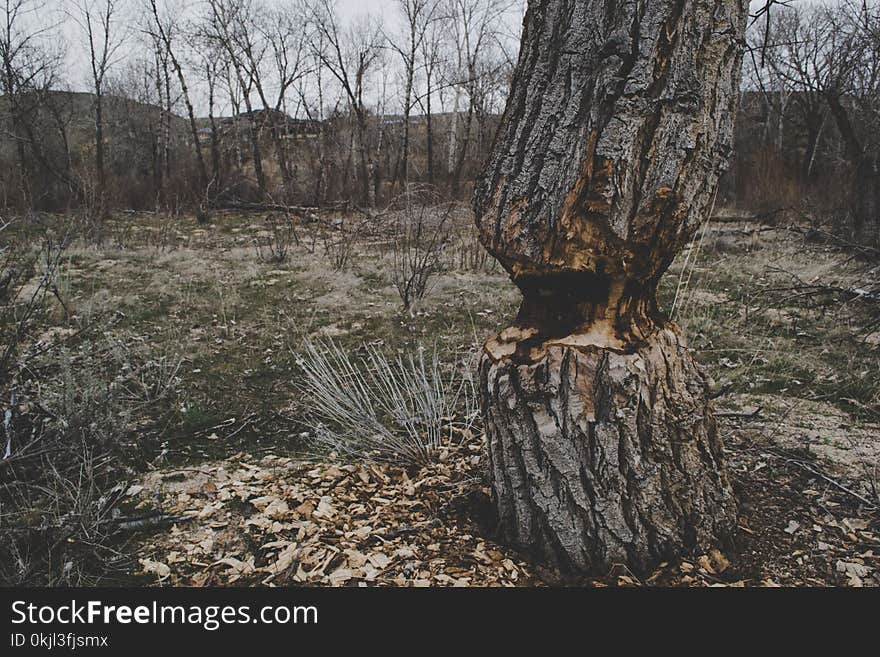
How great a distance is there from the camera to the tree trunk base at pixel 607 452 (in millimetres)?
1638

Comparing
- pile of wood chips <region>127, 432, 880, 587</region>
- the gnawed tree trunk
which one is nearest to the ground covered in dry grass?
pile of wood chips <region>127, 432, 880, 587</region>

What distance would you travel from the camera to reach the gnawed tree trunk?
57.8 inches

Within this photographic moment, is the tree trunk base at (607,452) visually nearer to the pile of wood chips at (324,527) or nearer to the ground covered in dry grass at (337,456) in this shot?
the ground covered in dry grass at (337,456)

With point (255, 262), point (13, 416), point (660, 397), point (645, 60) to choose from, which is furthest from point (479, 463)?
point (255, 262)

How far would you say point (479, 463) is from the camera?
2414mm

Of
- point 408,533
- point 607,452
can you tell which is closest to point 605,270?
point 607,452

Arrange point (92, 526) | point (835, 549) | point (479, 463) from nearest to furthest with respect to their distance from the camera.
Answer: point (835, 549) → point (92, 526) → point (479, 463)

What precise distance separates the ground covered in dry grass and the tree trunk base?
0.29ft

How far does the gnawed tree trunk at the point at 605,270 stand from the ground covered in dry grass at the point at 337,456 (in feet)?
0.61

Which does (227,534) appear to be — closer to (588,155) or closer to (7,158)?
(588,155)

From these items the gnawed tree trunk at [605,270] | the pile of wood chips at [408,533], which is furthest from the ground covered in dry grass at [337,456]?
the gnawed tree trunk at [605,270]

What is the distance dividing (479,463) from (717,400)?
151cm

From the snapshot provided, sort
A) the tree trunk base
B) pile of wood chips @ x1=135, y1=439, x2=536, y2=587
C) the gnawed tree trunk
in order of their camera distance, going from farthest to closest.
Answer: pile of wood chips @ x1=135, y1=439, x2=536, y2=587
the tree trunk base
the gnawed tree trunk

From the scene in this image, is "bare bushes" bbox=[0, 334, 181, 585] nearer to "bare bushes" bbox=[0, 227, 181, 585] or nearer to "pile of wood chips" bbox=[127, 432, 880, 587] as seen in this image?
"bare bushes" bbox=[0, 227, 181, 585]
